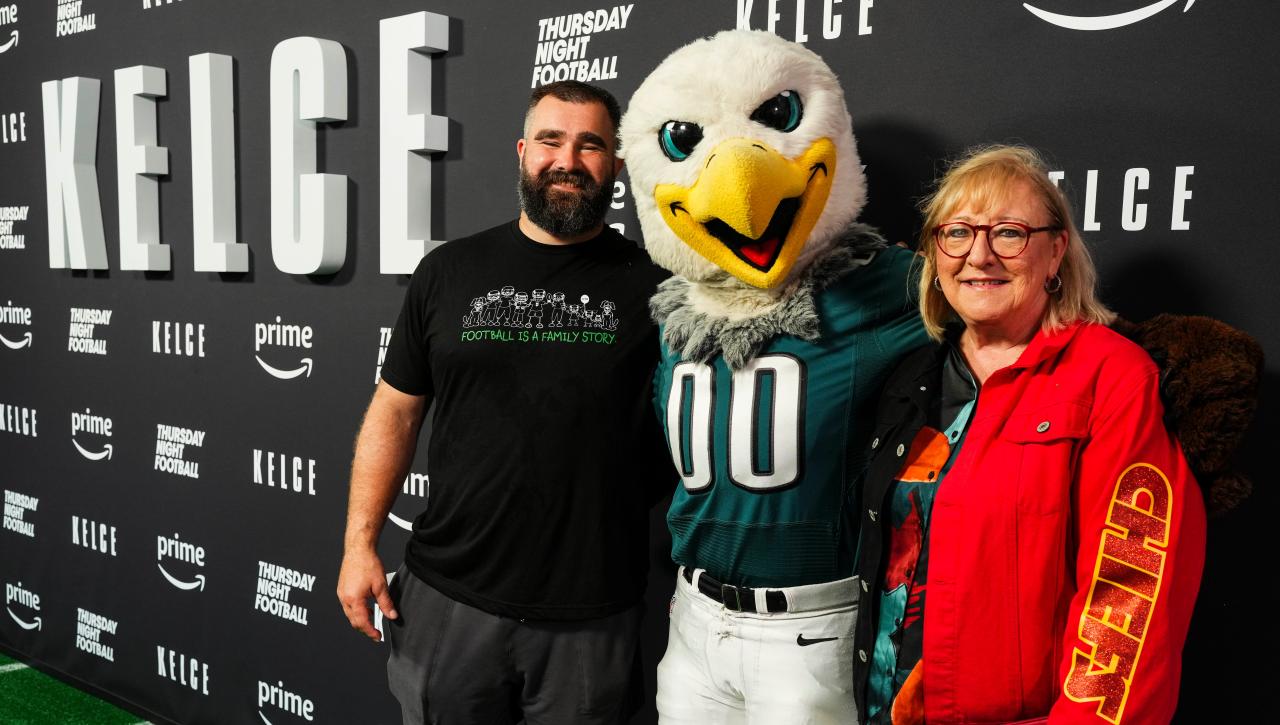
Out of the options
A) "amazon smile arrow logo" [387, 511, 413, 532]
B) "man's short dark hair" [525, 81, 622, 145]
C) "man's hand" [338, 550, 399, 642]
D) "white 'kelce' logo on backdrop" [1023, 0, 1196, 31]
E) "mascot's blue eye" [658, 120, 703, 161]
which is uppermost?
"white 'kelce' logo on backdrop" [1023, 0, 1196, 31]

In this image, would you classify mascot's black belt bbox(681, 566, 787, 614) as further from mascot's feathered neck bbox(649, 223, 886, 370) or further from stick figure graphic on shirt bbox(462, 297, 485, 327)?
stick figure graphic on shirt bbox(462, 297, 485, 327)

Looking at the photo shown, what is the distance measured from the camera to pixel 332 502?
2463 mm

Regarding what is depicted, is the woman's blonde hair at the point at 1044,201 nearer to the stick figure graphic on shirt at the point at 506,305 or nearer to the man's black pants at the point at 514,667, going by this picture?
the stick figure graphic on shirt at the point at 506,305

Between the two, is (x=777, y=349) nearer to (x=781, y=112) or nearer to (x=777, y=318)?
(x=777, y=318)

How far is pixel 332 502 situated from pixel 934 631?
1810mm

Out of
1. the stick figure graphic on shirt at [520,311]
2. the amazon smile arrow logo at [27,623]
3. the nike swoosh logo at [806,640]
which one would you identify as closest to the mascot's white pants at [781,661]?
the nike swoosh logo at [806,640]

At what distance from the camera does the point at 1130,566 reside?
96cm

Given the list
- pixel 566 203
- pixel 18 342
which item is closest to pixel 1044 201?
pixel 566 203

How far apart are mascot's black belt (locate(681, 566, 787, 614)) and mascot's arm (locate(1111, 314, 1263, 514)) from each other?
546 millimetres

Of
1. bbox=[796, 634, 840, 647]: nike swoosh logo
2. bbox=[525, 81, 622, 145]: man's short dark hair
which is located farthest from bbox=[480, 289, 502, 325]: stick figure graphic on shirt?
bbox=[796, 634, 840, 647]: nike swoosh logo

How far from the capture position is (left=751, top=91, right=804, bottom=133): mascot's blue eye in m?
1.28

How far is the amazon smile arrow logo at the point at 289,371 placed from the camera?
2473 mm

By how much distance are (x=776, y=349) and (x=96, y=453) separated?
2646mm

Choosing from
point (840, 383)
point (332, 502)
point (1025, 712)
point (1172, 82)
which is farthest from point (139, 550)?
point (1172, 82)
